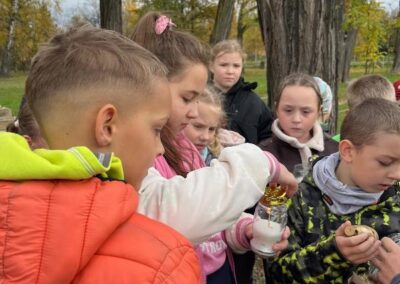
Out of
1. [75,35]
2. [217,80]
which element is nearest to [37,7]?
[217,80]

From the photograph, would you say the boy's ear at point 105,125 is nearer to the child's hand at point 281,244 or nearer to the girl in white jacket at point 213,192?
the girl in white jacket at point 213,192

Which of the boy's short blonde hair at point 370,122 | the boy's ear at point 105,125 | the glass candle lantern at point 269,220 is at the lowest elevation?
the glass candle lantern at point 269,220

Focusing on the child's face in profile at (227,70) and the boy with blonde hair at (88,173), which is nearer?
the boy with blonde hair at (88,173)

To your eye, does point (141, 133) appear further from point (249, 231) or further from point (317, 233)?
point (317, 233)

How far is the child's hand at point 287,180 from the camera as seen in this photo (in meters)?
1.46

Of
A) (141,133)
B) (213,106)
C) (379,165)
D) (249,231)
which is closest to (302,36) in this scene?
(213,106)

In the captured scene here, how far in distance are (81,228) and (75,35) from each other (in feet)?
1.78

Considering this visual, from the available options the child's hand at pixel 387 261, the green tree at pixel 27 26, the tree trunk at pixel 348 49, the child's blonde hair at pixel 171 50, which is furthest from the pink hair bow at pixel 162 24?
the green tree at pixel 27 26

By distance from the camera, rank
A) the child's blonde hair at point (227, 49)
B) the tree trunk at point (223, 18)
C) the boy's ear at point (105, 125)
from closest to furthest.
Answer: the boy's ear at point (105, 125), the child's blonde hair at point (227, 49), the tree trunk at point (223, 18)

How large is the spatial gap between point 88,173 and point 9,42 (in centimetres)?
3697

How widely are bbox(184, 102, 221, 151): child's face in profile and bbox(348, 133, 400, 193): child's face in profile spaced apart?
103 centimetres

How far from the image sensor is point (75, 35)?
1260 mm

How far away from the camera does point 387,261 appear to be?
180 centimetres

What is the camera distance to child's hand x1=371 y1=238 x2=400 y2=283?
1777 mm
